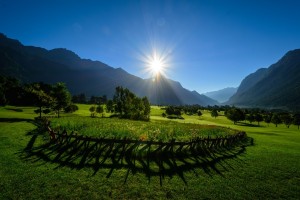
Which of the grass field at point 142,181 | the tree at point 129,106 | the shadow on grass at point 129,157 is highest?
the tree at point 129,106

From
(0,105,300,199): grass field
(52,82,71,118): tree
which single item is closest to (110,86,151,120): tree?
(52,82,71,118): tree

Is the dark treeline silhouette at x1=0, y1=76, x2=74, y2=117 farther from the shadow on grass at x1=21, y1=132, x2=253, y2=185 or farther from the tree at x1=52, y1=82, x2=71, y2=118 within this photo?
the shadow on grass at x1=21, y1=132, x2=253, y2=185

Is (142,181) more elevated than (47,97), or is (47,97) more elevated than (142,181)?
(47,97)

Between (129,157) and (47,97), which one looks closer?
(129,157)

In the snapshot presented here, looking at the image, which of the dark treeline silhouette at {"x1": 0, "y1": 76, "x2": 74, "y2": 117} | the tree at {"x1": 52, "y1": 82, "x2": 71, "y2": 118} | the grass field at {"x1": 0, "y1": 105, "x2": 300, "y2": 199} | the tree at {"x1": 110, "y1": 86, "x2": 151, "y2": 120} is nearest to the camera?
the grass field at {"x1": 0, "y1": 105, "x2": 300, "y2": 199}

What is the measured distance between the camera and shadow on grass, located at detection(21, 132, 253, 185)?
66.6ft

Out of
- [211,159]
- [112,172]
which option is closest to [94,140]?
[112,172]

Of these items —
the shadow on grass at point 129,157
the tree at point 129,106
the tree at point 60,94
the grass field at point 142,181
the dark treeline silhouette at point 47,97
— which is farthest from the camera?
the tree at point 129,106

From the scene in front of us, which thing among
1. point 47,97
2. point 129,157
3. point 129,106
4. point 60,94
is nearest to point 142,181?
point 129,157

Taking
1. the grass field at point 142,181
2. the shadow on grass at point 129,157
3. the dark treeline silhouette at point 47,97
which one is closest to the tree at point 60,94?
the dark treeline silhouette at point 47,97

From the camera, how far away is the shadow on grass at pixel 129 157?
20.3m

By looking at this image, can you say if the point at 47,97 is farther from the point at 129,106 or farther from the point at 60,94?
the point at 129,106

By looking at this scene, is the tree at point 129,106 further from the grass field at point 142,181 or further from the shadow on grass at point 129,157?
the grass field at point 142,181

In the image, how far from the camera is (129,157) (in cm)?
2303
